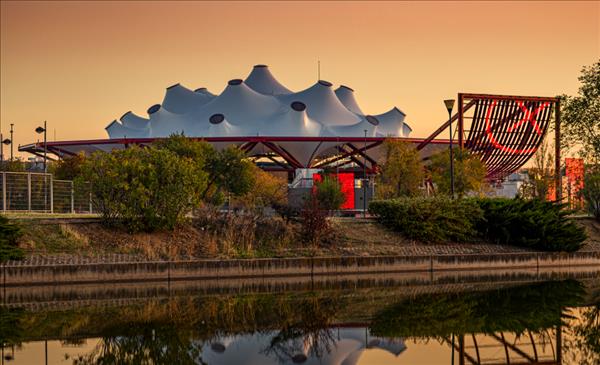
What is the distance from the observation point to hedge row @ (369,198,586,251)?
92.2 feet

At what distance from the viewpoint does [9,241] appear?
2280 cm

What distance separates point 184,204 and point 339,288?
749cm

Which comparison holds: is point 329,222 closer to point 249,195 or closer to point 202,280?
point 202,280

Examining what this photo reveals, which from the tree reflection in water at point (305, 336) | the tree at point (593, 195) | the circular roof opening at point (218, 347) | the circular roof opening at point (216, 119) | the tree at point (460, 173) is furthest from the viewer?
the circular roof opening at point (216, 119)

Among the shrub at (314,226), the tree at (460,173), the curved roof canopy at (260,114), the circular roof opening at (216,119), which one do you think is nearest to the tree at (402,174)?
the tree at (460,173)

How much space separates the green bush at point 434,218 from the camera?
28312mm

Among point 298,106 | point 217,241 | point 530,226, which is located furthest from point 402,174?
point 298,106

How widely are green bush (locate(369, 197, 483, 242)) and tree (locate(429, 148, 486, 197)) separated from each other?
1743cm

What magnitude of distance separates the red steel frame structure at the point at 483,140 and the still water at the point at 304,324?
3414 cm

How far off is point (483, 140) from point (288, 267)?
47995 millimetres

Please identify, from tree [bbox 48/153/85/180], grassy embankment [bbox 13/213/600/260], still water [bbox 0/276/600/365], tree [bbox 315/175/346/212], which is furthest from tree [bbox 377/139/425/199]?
still water [bbox 0/276/600/365]

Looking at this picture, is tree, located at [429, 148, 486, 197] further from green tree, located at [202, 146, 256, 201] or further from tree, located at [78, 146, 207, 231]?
tree, located at [78, 146, 207, 231]

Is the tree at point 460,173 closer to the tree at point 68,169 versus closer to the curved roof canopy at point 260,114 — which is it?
the tree at point 68,169

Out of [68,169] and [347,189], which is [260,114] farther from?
[347,189]
